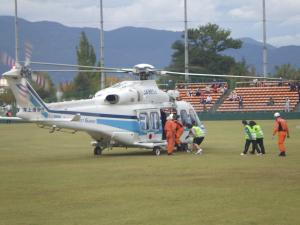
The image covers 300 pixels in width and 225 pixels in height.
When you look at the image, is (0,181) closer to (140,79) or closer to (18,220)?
(18,220)

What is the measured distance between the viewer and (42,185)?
19.3 metres

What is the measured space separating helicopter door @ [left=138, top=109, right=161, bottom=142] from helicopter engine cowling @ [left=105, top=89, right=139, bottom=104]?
0.59m

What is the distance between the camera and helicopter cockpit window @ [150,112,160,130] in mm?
29469

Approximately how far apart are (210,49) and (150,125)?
8374cm

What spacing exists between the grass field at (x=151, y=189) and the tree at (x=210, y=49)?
79.7m

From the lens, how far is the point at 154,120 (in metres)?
29.6

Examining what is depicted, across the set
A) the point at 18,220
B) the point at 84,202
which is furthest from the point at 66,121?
the point at 18,220

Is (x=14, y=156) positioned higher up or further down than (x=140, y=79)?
further down

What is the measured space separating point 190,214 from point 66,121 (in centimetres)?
1311


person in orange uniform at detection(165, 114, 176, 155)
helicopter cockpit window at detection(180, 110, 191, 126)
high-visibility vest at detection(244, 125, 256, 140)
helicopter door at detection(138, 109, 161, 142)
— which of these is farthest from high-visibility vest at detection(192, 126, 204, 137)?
high-visibility vest at detection(244, 125, 256, 140)

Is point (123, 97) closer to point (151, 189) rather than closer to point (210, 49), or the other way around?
point (151, 189)

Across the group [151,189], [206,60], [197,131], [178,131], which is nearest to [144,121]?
[178,131]

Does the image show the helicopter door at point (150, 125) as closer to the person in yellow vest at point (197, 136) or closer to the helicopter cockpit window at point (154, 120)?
the helicopter cockpit window at point (154, 120)

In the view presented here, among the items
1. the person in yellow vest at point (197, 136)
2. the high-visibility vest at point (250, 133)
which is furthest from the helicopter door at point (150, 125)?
the high-visibility vest at point (250, 133)
